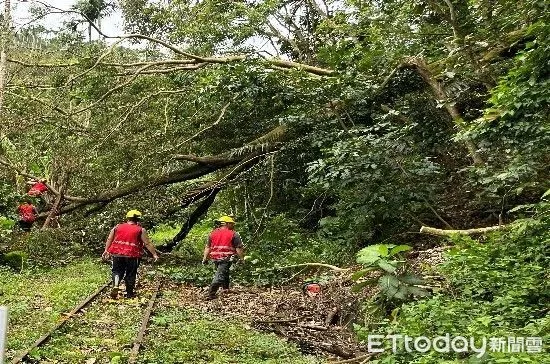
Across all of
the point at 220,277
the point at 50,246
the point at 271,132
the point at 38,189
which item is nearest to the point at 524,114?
the point at 220,277

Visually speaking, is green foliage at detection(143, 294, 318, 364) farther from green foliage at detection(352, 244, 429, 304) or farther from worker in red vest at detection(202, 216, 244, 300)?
worker in red vest at detection(202, 216, 244, 300)

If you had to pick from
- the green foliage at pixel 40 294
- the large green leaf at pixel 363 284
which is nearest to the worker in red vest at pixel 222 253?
the green foliage at pixel 40 294

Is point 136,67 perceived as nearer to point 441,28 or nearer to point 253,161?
point 253,161

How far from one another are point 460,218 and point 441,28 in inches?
158

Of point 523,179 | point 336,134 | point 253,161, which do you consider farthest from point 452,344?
point 253,161

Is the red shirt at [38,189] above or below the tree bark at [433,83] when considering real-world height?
below

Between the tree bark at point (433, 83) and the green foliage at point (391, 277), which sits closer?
the green foliage at point (391, 277)

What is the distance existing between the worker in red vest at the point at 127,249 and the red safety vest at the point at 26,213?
7112 mm

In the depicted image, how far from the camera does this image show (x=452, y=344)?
18.9ft

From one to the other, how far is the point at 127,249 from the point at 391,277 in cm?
528

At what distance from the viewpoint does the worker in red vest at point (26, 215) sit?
677 inches

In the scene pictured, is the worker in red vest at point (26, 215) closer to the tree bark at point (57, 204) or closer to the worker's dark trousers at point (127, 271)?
the tree bark at point (57, 204)

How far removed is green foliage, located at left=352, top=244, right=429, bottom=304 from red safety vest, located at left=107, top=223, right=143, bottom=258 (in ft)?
15.2

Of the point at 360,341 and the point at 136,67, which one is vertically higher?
the point at 136,67
